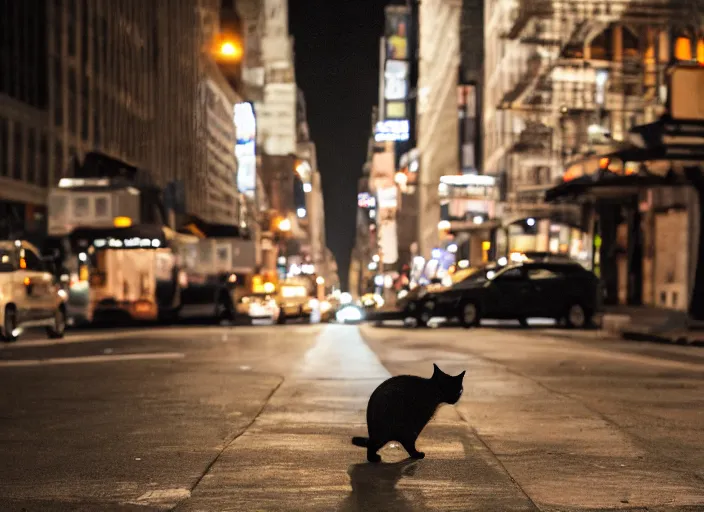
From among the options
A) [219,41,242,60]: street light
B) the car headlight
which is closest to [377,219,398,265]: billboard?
the car headlight

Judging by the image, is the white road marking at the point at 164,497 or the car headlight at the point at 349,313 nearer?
the white road marking at the point at 164,497

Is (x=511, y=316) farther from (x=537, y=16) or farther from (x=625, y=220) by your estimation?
(x=537, y=16)

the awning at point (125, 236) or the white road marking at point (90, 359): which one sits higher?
the awning at point (125, 236)

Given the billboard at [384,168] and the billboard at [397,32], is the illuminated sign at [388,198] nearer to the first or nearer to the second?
the billboard at [384,168]

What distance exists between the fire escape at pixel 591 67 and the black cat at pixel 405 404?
39.7 meters

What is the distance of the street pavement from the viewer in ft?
20.5

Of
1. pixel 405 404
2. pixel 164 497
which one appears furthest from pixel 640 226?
pixel 164 497

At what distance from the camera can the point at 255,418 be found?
972 cm

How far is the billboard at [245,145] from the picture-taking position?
110 meters

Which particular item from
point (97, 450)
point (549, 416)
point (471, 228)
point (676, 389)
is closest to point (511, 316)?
point (676, 389)

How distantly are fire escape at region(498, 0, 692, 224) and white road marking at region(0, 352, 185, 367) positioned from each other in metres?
31.2

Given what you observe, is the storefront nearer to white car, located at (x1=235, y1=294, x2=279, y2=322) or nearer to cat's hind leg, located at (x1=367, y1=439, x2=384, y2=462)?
white car, located at (x1=235, y1=294, x2=279, y2=322)

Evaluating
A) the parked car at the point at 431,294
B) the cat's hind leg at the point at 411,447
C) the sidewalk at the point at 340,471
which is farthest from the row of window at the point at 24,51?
the cat's hind leg at the point at 411,447

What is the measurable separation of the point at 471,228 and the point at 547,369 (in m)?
54.5
